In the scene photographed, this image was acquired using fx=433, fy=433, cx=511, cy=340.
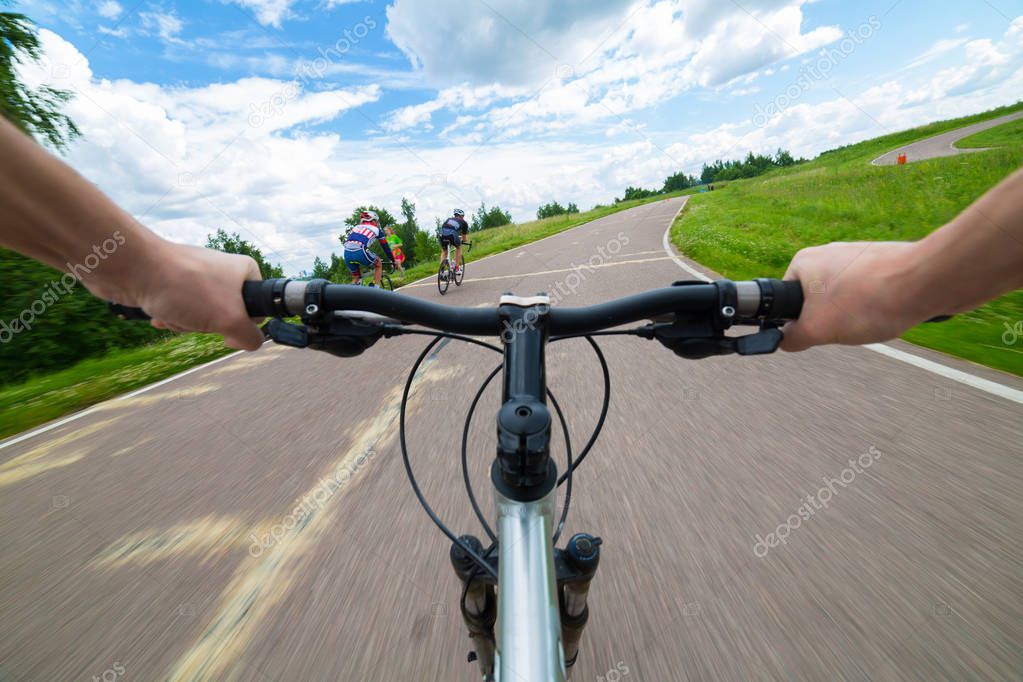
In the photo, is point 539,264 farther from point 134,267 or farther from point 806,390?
point 134,267

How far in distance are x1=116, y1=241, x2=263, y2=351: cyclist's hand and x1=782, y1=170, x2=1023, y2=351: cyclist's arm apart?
117 cm

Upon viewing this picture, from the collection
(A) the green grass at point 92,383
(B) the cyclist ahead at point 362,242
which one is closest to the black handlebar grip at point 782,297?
(A) the green grass at point 92,383

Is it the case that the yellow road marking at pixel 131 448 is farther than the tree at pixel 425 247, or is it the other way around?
the tree at pixel 425 247

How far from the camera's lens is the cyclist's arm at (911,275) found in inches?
24.0

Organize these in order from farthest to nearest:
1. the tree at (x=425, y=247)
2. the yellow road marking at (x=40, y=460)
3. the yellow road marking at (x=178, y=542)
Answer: the tree at (x=425, y=247) → the yellow road marking at (x=40, y=460) → the yellow road marking at (x=178, y=542)

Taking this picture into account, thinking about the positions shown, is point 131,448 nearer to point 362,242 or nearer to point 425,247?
point 362,242

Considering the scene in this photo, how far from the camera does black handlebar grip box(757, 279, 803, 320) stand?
90cm

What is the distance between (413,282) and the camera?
1343cm

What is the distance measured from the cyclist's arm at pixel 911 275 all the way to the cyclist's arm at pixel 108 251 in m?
1.20

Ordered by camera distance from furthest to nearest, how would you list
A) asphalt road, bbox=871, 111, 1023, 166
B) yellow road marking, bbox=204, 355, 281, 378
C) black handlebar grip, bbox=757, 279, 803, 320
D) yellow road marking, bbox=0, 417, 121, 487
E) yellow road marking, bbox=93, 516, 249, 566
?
1. asphalt road, bbox=871, 111, 1023, 166
2. yellow road marking, bbox=204, 355, 281, 378
3. yellow road marking, bbox=0, 417, 121, 487
4. yellow road marking, bbox=93, 516, 249, 566
5. black handlebar grip, bbox=757, 279, 803, 320

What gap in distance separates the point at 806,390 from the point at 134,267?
4057mm

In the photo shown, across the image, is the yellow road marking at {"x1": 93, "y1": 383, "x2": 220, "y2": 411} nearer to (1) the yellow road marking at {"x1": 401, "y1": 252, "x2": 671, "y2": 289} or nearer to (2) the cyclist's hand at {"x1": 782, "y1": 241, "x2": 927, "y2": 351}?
(2) the cyclist's hand at {"x1": 782, "y1": 241, "x2": 927, "y2": 351}

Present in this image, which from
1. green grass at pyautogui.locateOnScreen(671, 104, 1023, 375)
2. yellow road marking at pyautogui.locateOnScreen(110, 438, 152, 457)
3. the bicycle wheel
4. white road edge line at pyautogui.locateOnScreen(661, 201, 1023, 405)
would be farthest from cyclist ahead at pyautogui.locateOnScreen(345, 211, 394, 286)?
white road edge line at pyautogui.locateOnScreen(661, 201, 1023, 405)

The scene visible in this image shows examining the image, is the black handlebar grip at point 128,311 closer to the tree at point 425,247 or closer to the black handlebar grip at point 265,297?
the black handlebar grip at point 265,297
